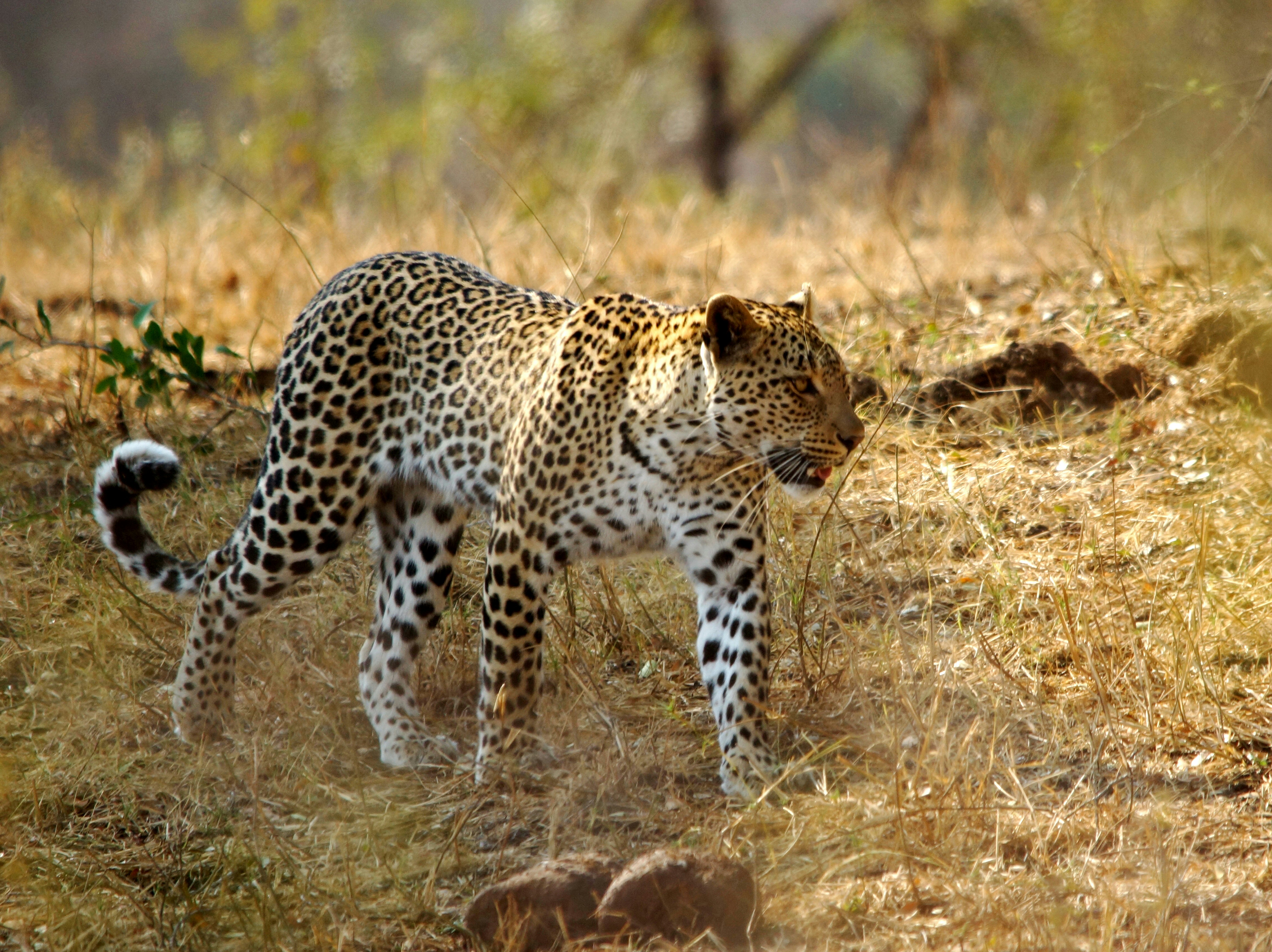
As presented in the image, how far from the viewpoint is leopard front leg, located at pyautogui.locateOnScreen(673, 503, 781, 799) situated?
4.88 meters

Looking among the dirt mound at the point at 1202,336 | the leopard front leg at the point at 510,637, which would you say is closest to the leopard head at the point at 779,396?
the leopard front leg at the point at 510,637

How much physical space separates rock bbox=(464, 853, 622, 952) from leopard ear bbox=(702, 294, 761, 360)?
170 cm

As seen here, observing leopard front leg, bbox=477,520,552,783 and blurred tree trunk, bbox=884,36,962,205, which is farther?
blurred tree trunk, bbox=884,36,962,205

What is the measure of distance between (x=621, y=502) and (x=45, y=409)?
5018mm

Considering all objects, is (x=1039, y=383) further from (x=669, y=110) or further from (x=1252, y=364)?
(x=669, y=110)

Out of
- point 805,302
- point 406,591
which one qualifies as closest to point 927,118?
point 805,302

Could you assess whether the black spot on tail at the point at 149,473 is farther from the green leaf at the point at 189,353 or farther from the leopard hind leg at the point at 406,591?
the green leaf at the point at 189,353

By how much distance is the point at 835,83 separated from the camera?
29.6m

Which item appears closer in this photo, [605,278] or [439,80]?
[605,278]

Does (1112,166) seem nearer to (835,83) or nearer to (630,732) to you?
(630,732)

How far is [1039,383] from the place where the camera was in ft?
23.5

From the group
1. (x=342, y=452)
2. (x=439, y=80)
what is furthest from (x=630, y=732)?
(x=439, y=80)

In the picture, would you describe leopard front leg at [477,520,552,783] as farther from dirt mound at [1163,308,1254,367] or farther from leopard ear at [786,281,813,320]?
dirt mound at [1163,308,1254,367]

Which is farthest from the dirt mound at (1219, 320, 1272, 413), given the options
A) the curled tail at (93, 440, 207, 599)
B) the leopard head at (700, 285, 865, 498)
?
the curled tail at (93, 440, 207, 599)
